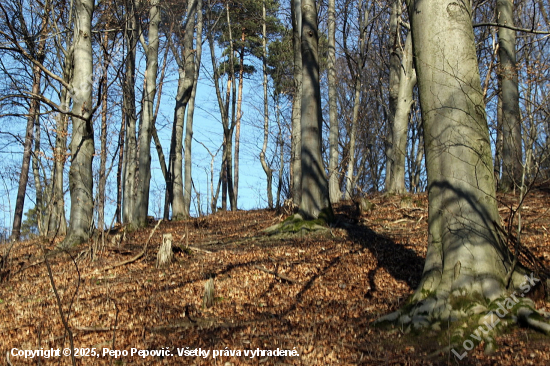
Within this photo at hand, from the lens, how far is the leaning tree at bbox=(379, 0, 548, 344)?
174 inches

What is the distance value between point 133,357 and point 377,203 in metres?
9.81

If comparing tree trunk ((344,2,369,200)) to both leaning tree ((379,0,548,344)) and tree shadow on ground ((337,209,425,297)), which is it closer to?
tree shadow on ground ((337,209,425,297))

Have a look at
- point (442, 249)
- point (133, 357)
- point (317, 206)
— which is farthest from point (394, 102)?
point (133, 357)

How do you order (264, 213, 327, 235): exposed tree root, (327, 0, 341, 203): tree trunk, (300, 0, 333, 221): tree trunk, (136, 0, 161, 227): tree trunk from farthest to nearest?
→ (327, 0, 341, 203): tree trunk → (136, 0, 161, 227): tree trunk → (300, 0, 333, 221): tree trunk → (264, 213, 327, 235): exposed tree root

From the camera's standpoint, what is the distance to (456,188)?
4.70 m

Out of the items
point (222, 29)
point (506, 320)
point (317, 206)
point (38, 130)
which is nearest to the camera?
point (506, 320)

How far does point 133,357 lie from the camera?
4.44m

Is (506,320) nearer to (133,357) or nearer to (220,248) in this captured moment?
(133,357)

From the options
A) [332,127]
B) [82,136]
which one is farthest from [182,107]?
[82,136]

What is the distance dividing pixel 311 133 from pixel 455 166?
554 centimetres

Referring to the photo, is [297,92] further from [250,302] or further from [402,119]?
[250,302]

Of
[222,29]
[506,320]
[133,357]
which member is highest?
[222,29]

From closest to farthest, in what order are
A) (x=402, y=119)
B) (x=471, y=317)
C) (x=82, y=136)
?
(x=471, y=317) < (x=82, y=136) < (x=402, y=119)

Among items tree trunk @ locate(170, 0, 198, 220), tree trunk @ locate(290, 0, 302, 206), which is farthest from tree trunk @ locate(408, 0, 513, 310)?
tree trunk @ locate(170, 0, 198, 220)
